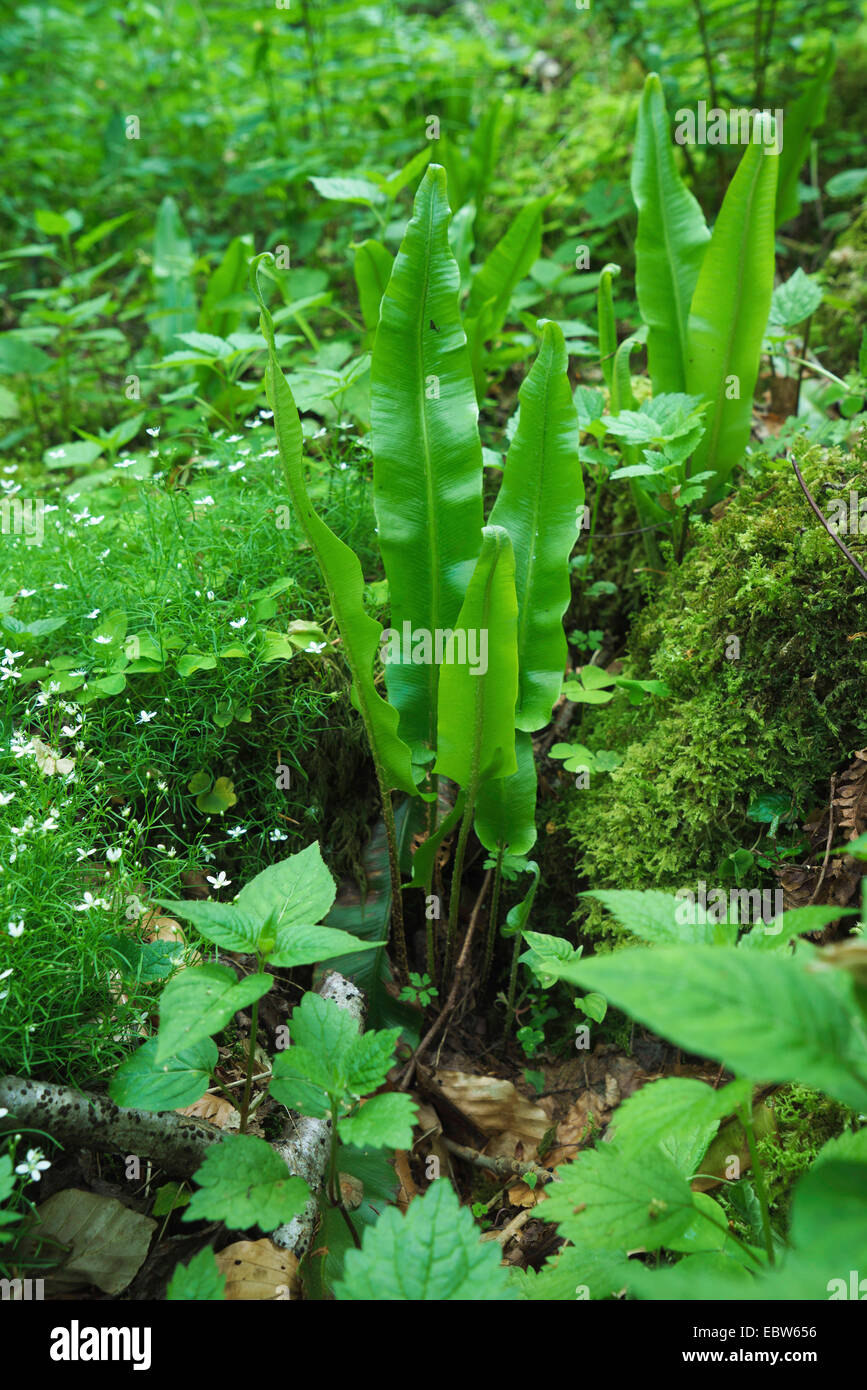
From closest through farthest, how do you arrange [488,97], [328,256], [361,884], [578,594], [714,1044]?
[714,1044] < [361,884] < [578,594] < [328,256] < [488,97]

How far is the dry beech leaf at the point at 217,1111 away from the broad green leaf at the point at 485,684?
81 centimetres

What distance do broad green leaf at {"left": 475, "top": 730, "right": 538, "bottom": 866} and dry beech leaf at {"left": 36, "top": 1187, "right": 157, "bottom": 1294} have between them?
1.00m

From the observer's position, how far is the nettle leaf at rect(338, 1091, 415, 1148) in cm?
118

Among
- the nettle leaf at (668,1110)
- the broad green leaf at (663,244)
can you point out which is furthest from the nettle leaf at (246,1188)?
the broad green leaf at (663,244)

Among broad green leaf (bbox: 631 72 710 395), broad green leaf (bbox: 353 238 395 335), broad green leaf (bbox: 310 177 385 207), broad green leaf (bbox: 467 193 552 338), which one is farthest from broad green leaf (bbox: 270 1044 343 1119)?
broad green leaf (bbox: 310 177 385 207)

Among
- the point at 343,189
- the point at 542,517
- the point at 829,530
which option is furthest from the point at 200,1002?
the point at 343,189

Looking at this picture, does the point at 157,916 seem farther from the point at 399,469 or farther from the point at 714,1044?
the point at 714,1044

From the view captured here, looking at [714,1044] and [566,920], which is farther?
[566,920]

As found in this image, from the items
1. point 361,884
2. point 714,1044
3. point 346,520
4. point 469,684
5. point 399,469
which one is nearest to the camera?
point 714,1044

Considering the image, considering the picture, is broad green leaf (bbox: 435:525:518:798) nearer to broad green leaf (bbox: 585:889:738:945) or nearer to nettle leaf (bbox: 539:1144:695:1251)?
broad green leaf (bbox: 585:889:738:945)

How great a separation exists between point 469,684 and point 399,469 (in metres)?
0.55

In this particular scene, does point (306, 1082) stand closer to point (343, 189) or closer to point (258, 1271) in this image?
point (258, 1271)
